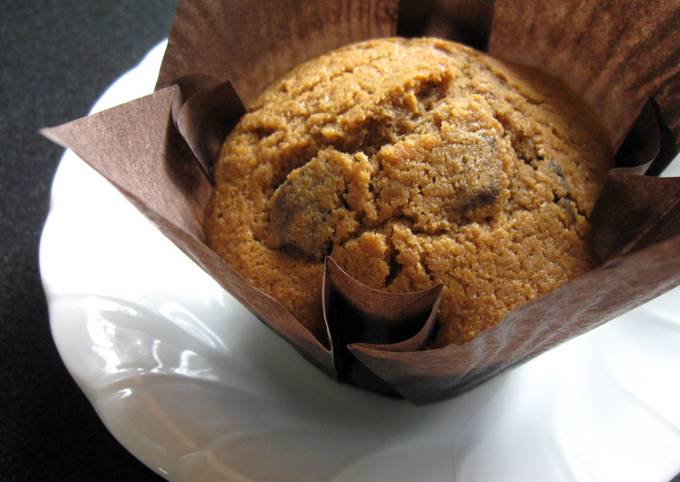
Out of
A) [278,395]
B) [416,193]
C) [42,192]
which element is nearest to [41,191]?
[42,192]

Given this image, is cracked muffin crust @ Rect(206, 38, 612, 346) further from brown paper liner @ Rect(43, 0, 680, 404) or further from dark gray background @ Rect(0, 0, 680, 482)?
dark gray background @ Rect(0, 0, 680, 482)

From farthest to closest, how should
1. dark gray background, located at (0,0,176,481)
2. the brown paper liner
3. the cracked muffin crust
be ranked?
dark gray background, located at (0,0,176,481), the cracked muffin crust, the brown paper liner

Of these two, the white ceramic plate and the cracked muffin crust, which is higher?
the cracked muffin crust

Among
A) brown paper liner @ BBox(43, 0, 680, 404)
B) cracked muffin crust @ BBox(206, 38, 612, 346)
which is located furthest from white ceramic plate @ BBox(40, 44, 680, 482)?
cracked muffin crust @ BBox(206, 38, 612, 346)

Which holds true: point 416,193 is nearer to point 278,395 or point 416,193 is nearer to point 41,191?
point 278,395

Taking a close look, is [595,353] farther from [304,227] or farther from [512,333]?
[304,227]

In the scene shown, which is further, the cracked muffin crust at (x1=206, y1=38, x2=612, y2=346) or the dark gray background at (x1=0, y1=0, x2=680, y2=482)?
the dark gray background at (x1=0, y1=0, x2=680, y2=482)
